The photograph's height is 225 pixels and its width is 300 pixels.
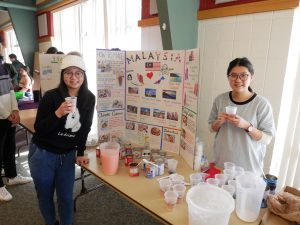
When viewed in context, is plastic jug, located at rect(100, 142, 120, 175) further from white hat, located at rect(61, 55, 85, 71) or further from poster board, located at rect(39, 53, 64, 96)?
poster board, located at rect(39, 53, 64, 96)

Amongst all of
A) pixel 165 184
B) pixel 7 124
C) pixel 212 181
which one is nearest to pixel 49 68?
pixel 7 124

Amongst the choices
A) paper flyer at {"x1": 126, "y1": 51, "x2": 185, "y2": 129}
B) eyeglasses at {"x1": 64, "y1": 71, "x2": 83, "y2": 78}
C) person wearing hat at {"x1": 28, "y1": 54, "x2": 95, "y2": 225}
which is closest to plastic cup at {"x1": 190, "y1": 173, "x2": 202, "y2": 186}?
paper flyer at {"x1": 126, "y1": 51, "x2": 185, "y2": 129}

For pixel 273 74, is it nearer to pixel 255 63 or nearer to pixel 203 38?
pixel 255 63

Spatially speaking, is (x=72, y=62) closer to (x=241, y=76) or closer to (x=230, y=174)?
(x=241, y=76)

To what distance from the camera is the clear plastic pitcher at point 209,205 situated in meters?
1.04

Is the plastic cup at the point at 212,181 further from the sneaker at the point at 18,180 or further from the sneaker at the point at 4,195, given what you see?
the sneaker at the point at 18,180

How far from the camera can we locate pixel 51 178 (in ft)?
5.77

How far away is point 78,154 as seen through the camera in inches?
72.6

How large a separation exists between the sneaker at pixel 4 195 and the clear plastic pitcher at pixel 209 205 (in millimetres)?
2371

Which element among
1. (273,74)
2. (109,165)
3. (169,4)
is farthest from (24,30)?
(273,74)

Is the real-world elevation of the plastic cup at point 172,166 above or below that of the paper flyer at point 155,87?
below

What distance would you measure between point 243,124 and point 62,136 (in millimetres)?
1295


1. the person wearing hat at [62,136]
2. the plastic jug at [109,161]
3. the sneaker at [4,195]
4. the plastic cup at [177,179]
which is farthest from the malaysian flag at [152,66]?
the sneaker at [4,195]

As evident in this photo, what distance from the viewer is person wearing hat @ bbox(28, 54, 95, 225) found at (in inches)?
63.3
